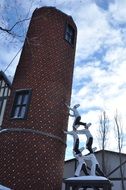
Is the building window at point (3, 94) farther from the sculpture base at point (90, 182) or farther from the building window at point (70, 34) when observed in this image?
the sculpture base at point (90, 182)

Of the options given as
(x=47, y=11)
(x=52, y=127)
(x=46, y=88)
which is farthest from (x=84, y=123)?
(x=47, y=11)

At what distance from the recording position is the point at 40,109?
13.5 metres

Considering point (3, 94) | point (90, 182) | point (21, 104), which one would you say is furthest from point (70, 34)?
point (90, 182)

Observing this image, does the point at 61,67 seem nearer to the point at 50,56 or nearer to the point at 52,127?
the point at 50,56

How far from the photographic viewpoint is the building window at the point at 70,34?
53.6 feet

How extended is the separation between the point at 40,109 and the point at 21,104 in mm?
1010

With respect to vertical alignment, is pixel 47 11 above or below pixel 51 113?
above

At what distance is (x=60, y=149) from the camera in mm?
13711

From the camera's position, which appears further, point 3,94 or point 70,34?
point 70,34

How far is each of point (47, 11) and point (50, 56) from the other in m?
2.95

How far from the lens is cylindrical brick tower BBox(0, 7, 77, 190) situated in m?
12.4

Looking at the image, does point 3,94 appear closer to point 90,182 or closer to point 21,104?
point 21,104

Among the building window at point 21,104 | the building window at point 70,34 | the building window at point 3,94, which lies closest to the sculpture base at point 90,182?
the building window at point 21,104

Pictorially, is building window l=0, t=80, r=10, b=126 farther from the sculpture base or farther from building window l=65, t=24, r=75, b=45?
the sculpture base
